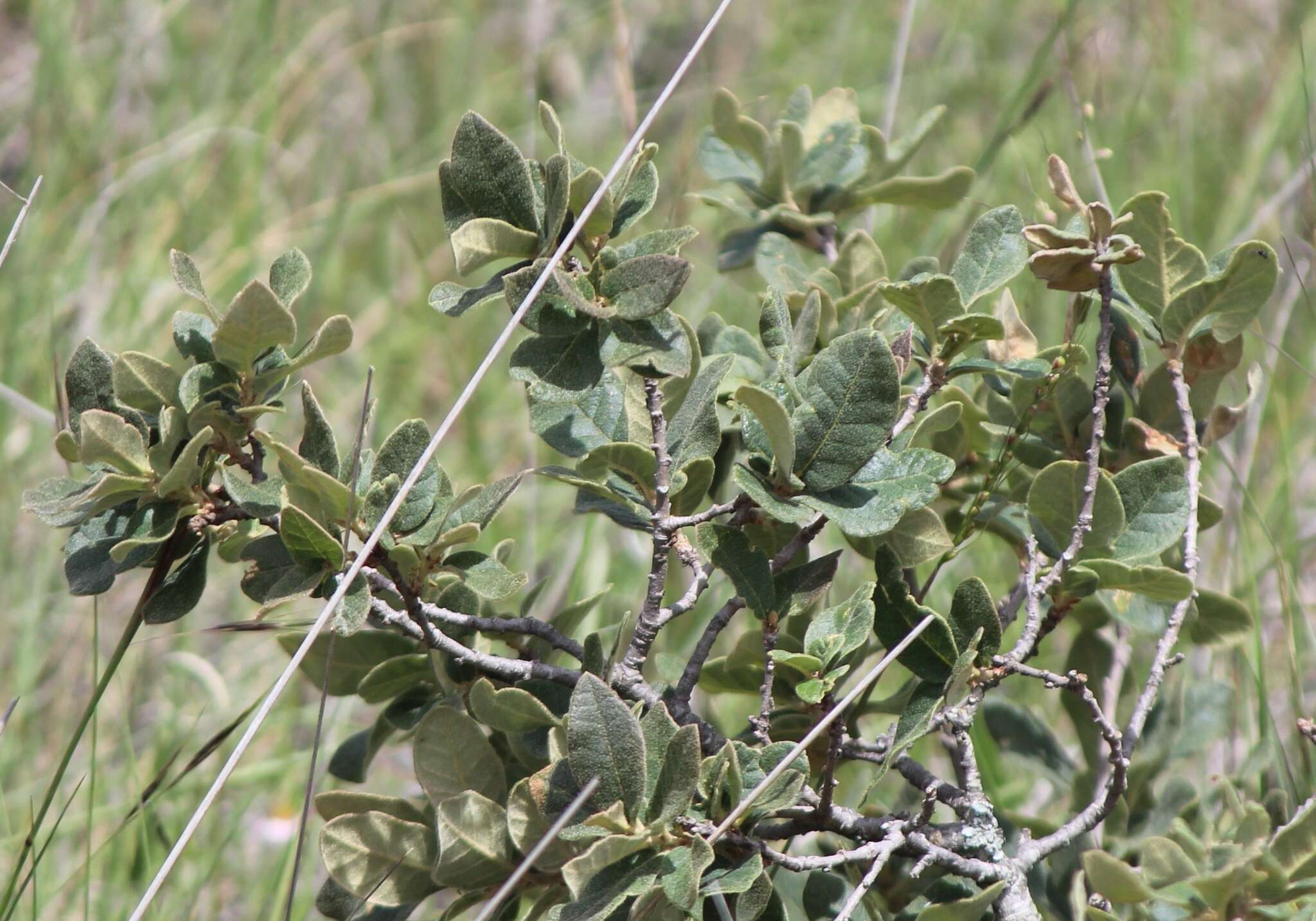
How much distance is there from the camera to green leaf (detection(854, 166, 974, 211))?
1.02m

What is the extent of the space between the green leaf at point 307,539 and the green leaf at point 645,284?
0.22 metres

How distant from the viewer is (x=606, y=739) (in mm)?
709

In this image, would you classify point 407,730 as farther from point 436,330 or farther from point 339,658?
point 436,330

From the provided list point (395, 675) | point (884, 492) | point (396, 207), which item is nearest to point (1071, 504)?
point (884, 492)

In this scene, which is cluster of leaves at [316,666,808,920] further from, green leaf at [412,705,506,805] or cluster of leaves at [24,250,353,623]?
cluster of leaves at [24,250,353,623]

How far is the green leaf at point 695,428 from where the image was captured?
Result: 2.53ft

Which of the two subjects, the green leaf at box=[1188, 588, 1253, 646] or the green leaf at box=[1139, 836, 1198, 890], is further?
the green leaf at box=[1188, 588, 1253, 646]

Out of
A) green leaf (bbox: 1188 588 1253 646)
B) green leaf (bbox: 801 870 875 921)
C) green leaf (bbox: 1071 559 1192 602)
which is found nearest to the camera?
green leaf (bbox: 1071 559 1192 602)

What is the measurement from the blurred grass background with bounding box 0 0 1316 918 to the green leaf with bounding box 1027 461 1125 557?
0.32 meters

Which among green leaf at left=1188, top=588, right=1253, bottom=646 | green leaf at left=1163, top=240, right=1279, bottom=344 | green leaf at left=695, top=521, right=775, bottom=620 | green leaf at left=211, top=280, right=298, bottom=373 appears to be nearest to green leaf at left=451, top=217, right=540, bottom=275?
green leaf at left=211, top=280, right=298, bottom=373

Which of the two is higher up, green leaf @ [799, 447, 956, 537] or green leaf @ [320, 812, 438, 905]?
green leaf @ [799, 447, 956, 537]

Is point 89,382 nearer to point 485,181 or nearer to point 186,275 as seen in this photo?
point 186,275

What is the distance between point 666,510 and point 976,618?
8.3 inches

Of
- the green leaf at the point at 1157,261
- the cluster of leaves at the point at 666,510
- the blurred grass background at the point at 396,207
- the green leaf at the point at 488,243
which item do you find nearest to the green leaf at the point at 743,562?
the cluster of leaves at the point at 666,510
